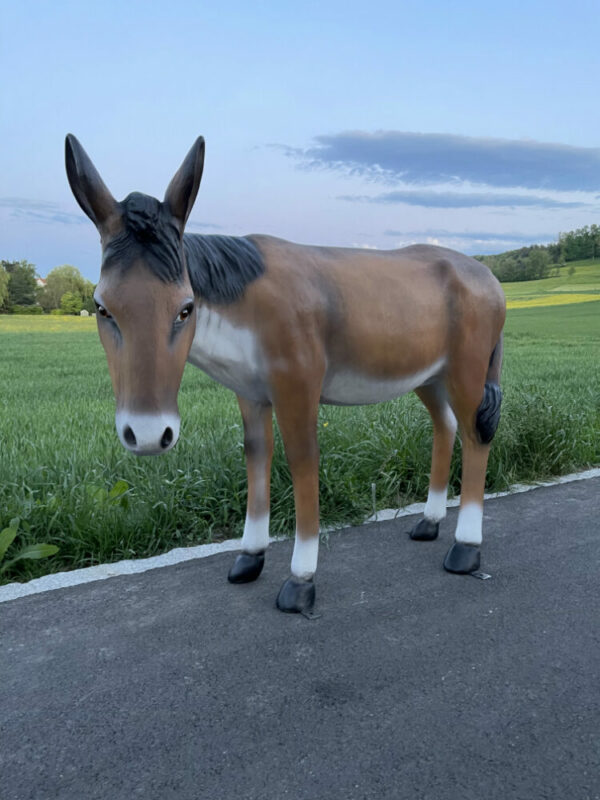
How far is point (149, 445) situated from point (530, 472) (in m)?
3.35

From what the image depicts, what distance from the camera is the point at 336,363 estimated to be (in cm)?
270

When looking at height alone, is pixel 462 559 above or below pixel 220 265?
below

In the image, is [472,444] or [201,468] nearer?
[472,444]

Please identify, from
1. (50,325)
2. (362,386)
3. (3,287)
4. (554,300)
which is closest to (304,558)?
(362,386)

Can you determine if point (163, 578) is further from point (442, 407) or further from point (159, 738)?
point (442, 407)

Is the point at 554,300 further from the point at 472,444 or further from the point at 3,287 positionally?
the point at 472,444

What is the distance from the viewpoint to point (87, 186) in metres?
1.97

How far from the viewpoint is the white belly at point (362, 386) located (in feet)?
9.02

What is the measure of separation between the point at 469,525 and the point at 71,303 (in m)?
30.4

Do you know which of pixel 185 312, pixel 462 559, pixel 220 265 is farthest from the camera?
pixel 462 559

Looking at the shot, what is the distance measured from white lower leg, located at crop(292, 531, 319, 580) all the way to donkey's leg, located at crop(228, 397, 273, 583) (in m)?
0.32

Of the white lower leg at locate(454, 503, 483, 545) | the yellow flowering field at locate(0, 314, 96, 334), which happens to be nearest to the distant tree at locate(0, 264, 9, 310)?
the yellow flowering field at locate(0, 314, 96, 334)

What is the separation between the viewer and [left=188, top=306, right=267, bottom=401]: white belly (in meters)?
2.37

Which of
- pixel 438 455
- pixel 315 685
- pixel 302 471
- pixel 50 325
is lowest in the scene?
pixel 50 325
